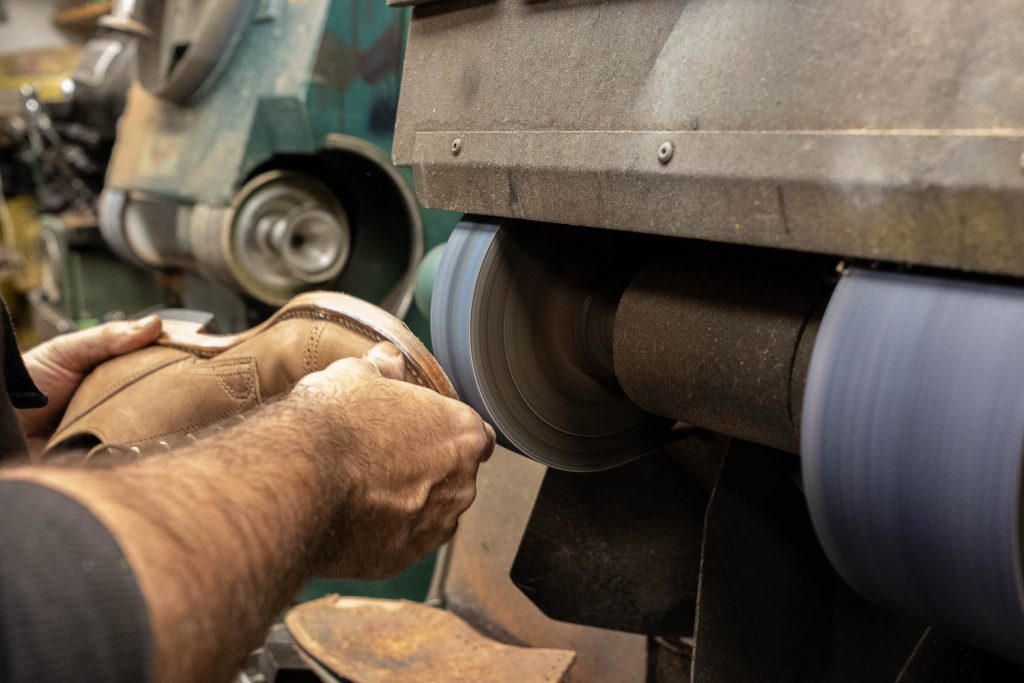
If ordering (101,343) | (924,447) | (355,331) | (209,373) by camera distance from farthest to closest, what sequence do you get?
(101,343)
(209,373)
(355,331)
(924,447)

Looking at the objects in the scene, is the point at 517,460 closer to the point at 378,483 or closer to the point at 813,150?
the point at 378,483

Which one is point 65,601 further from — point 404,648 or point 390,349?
point 404,648

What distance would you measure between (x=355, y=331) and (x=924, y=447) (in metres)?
0.73

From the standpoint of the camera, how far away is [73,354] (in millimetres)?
1452

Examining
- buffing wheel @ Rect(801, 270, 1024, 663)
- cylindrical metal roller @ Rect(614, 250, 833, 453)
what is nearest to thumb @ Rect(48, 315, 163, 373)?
cylindrical metal roller @ Rect(614, 250, 833, 453)

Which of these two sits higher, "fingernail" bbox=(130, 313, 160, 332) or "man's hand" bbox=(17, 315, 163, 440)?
"fingernail" bbox=(130, 313, 160, 332)

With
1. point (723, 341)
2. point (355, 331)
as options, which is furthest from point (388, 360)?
point (723, 341)

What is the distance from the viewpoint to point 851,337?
2.18 feet

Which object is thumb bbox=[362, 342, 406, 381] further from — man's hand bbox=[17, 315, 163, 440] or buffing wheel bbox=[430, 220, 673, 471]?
man's hand bbox=[17, 315, 163, 440]

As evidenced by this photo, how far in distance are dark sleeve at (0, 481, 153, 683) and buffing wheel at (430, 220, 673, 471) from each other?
58cm

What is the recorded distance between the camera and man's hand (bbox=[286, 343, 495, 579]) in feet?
2.52

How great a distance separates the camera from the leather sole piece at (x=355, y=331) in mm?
1071

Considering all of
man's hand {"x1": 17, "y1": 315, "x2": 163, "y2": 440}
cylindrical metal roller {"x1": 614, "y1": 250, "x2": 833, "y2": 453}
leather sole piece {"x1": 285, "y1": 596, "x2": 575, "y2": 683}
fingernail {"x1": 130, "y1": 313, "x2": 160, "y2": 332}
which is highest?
cylindrical metal roller {"x1": 614, "y1": 250, "x2": 833, "y2": 453}

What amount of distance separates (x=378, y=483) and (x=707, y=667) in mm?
479
